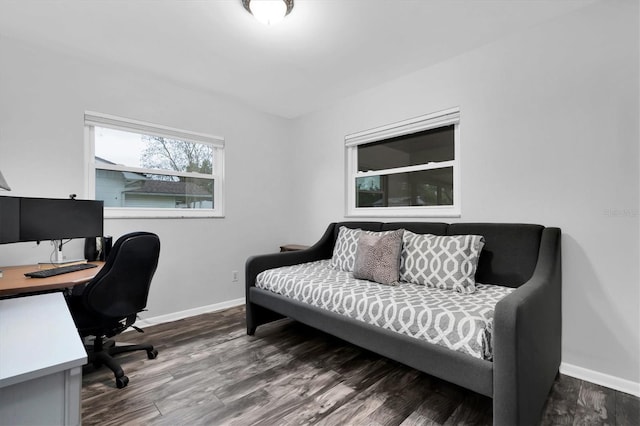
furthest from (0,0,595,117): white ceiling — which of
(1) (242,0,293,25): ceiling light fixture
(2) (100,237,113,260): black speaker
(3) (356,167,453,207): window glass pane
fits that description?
(2) (100,237,113,260): black speaker

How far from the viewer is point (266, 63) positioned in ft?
8.68

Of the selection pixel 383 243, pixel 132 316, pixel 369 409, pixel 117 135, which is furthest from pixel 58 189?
pixel 369 409

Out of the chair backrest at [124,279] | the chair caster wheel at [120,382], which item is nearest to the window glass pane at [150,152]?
the chair backrest at [124,279]

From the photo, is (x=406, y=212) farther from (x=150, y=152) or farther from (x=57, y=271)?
(x=57, y=271)

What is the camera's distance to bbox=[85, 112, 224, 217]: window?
8.90 feet

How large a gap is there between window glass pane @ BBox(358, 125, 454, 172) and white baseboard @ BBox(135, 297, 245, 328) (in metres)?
2.13

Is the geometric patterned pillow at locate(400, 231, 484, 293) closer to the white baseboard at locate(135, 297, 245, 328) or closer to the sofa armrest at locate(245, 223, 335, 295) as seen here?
the sofa armrest at locate(245, 223, 335, 295)

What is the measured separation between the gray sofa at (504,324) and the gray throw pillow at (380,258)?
0.38m

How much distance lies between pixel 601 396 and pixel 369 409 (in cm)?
136

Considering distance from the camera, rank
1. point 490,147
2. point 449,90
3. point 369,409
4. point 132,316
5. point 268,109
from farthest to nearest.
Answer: point 268,109 → point 449,90 → point 490,147 → point 132,316 → point 369,409

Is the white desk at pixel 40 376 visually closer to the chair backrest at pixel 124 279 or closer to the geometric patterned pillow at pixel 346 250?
the chair backrest at pixel 124 279

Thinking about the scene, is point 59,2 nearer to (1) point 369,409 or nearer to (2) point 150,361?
(2) point 150,361

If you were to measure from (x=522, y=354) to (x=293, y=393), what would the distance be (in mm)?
1227

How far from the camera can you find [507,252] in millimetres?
2119
